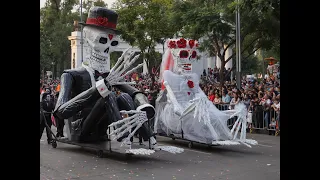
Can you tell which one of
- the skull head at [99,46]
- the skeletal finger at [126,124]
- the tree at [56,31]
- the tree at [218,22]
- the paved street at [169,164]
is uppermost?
the tree at [56,31]

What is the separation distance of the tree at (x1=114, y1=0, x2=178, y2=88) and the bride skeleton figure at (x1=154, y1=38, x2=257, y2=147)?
30.1 feet

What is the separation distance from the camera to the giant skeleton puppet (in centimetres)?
912

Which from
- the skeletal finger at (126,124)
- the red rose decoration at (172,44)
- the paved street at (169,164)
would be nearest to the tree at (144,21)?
the red rose decoration at (172,44)

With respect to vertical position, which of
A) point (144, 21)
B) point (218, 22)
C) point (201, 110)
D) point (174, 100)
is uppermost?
point (144, 21)

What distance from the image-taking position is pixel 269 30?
18.2 m

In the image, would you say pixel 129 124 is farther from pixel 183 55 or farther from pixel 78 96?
pixel 183 55

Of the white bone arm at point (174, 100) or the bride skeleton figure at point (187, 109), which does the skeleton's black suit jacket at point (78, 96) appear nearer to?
the white bone arm at point (174, 100)

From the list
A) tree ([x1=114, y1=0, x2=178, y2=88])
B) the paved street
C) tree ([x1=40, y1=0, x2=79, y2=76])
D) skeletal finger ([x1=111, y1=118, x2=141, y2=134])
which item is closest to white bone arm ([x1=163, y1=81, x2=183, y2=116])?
the paved street

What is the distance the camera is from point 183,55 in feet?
39.2

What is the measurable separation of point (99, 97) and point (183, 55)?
337 cm

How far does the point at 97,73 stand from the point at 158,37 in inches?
469

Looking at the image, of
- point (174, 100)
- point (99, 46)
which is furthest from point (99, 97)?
point (174, 100)

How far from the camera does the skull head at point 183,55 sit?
471 inches
